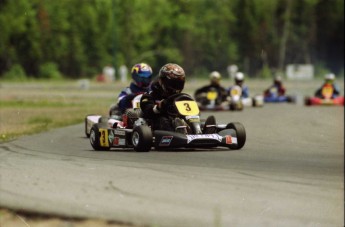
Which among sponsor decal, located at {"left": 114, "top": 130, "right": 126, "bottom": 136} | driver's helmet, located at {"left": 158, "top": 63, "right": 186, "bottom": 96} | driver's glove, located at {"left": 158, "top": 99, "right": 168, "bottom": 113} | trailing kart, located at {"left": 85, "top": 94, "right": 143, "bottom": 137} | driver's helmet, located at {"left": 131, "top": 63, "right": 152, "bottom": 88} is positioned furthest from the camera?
driver's helmet, located at {"left": 131, "top": 63, "right": 152, "bottom": 88}

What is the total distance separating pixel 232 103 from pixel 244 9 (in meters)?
30.4

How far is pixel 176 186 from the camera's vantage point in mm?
6020

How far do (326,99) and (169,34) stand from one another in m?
20.9

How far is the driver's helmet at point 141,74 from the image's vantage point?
1058 centimetres

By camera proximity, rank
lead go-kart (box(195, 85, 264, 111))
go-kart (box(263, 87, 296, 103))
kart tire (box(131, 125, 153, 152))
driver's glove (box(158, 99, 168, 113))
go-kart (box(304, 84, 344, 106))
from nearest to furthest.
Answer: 1. kart tire (box(131, 125, 153, 152))
2. driver's glove (box(158, 99, 168, 113))
3. lead go-kart (box(195, 85, 264, 111))
4. go-kart (box(304, 84, 344, 106))
5. go-kart (box(263, 87, 296, 103))

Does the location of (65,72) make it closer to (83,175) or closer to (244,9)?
(83,175)

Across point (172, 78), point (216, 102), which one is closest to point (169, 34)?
point (216, 102)

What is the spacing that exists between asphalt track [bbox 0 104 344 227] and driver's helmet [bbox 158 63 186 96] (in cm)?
68

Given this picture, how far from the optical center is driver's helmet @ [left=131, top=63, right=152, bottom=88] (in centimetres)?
1058

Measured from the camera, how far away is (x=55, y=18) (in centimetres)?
656

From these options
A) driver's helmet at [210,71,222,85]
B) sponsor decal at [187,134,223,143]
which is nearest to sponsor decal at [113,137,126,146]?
sponsor decal at [187,134,223,143]

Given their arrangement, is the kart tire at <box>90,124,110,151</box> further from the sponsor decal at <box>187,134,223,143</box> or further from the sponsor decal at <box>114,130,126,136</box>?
the sponsor decal at <box>187,134,223,143</box>

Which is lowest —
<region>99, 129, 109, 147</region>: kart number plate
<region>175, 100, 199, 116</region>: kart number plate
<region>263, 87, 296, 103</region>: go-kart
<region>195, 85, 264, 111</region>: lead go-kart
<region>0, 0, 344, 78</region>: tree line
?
<region>263, 87, 296, 103</region>: go-kart

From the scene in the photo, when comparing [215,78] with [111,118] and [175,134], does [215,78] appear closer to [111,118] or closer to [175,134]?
[111,118]
